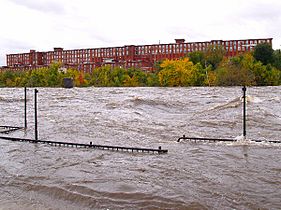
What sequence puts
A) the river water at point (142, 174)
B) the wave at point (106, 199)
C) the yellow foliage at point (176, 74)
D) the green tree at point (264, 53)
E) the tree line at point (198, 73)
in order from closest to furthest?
the wave at point (106, 199) < the river water at point (142, 174) < the tree line at point (198, 73) < the yellow foliage at point (176, 74) < the green tree at point (264, 53)

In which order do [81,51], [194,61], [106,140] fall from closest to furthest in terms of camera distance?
[106,140], [194,61], [81,51]

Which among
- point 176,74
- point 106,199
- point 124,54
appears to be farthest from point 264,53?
point 106,199

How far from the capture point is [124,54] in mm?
125562

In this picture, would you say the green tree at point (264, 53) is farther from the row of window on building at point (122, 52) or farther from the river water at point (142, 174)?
the river water at point (142, 174)

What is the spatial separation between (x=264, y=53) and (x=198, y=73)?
14.8 metres

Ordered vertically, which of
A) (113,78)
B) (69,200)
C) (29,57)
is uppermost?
(29,57)

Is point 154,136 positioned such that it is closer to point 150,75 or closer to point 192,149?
point 192,149

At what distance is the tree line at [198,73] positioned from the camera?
2520 inches

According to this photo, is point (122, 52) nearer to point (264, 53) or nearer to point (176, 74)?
point (176, 74)

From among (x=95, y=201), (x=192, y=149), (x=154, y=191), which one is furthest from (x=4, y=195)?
(x=192, y=149)

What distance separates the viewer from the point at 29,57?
458 feet

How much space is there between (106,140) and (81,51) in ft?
419

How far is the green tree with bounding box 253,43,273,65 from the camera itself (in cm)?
7319

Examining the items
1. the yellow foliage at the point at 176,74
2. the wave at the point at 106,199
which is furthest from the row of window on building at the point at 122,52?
the wave at the point at 106,199
